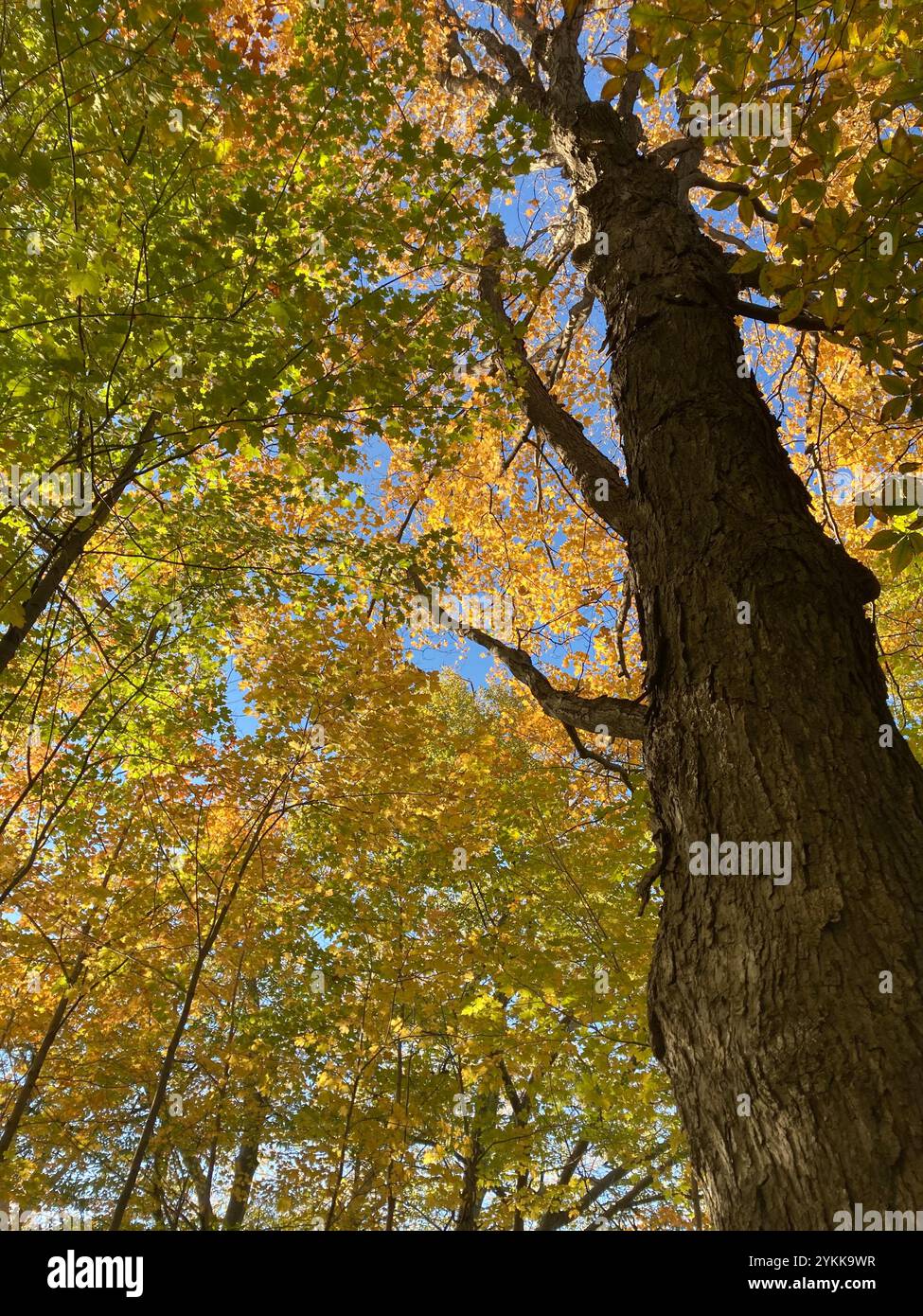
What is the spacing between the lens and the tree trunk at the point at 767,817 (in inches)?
57.5

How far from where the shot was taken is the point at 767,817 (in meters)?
1.83

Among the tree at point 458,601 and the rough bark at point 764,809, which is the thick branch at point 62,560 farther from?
the rough bark at point 764,809

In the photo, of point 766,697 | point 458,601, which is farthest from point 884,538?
point 458,601

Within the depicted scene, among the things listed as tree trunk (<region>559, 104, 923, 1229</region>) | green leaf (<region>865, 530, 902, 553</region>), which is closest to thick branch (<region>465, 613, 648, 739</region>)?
tree trunk (<region>559, 104, 923, 1229</region>)

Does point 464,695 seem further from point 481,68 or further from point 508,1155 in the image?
point 481,68

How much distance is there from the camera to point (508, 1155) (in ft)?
27.5

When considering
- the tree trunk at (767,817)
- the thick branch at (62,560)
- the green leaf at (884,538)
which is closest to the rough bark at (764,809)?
the tree trunk at (767,817)

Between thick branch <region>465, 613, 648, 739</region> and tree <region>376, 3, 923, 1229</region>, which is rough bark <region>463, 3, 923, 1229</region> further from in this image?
thick branch <region>465, 613, 648, 739</region>

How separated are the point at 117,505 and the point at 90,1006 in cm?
564

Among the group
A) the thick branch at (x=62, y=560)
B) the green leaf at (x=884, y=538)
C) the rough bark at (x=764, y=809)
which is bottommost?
the rough bark at (x=764, y=809)

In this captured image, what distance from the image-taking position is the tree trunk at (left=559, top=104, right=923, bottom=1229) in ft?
4.79

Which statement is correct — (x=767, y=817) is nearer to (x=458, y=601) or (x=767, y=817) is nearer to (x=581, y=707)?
(x=581, y=707)

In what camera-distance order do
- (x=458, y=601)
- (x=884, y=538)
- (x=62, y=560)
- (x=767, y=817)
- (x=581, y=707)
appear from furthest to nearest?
(x=458, y=601) → (x=62, y=560) → (x=581, y=707) → (x=884, y=538) → (x=767, y=817)
